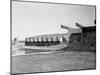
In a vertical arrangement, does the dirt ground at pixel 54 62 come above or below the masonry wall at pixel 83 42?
below

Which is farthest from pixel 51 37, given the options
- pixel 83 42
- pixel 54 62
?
pixel 83 42

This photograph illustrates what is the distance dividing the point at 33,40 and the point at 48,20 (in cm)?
32

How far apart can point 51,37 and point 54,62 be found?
0.33m

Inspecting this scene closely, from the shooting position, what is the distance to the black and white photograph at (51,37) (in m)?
2.31

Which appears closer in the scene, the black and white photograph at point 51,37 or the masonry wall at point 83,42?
the black and white photograph at point 51,37

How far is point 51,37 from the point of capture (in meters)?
2.43

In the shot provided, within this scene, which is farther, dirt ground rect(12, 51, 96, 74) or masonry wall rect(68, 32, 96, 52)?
masonry wall rect(68, 32, 96, 52)

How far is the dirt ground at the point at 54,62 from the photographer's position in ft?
7.65

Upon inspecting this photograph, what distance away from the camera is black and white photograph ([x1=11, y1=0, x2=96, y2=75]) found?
7.59 feet

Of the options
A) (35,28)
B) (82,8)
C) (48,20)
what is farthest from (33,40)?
(82,8)

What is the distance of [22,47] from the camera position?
2.33 meters

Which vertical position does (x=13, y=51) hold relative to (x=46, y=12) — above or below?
below

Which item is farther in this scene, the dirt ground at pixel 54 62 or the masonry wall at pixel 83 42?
the masonry wall at pixel 83 42

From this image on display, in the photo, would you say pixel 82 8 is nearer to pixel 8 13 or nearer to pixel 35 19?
pixel 35 19
